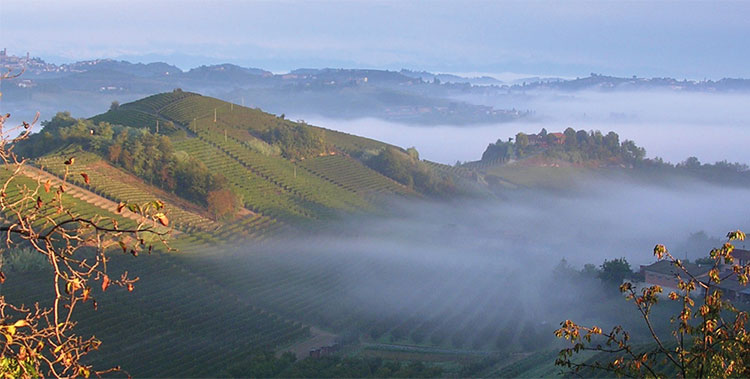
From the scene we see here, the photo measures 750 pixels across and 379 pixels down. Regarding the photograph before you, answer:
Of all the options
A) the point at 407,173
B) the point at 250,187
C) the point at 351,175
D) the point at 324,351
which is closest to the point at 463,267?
the point at 250,187

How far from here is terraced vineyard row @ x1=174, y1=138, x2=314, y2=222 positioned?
3469 centimetres

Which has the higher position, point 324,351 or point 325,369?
point 325,369

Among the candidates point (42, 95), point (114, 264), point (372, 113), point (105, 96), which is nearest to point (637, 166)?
point (114, 264)

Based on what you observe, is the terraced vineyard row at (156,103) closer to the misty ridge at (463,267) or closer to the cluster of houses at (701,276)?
the misty ridge at (463,267)

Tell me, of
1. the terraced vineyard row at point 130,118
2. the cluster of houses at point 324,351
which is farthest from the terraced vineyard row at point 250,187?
the cluster of houses at point 324,351

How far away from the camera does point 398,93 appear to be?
162375 millimetres

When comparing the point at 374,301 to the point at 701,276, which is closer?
the point at 701,276

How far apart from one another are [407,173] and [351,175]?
4390 millimetres

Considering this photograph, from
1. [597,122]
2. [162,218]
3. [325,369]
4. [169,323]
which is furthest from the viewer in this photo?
[597,122]

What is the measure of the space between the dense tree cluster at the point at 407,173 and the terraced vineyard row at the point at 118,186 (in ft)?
58.7

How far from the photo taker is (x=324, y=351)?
823 inches

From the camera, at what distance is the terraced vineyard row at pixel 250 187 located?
1366 inches

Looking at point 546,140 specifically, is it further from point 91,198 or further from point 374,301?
point 91,198

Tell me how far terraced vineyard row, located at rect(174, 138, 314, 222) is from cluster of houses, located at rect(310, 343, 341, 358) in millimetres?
12764
